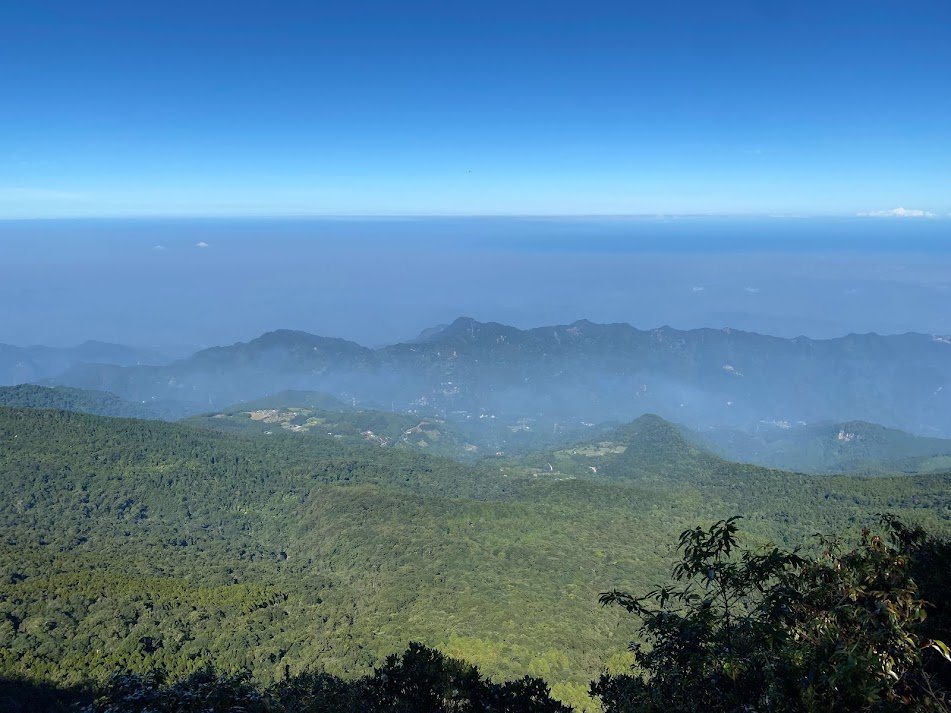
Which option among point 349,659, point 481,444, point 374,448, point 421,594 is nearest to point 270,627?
point 349,659

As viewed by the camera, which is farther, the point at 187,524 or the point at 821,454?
the point at 821,454

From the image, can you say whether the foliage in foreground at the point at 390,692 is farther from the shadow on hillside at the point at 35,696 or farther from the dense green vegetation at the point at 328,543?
the dense green vegetation at the point at 328,543

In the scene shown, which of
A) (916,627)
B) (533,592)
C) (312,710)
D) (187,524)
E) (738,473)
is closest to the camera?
(916,627)

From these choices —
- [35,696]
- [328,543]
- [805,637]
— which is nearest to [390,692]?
[805,637]

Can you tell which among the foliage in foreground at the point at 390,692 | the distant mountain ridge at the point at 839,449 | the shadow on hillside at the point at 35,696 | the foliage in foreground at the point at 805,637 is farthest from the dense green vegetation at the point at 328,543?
the distant mountain ridge at the point at 839,449

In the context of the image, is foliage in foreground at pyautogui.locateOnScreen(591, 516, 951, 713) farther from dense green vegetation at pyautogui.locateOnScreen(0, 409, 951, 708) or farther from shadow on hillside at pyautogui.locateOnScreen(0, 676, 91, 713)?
shadow on hillside at pyautogui.locateOnScreen(0, 676, 91, 713)

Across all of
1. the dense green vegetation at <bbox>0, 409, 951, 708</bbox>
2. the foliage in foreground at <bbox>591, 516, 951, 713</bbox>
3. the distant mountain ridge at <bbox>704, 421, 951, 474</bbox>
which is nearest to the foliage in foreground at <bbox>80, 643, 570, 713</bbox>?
the foliage in foreground at <bbox>591, 516, 951, 713</bbox>

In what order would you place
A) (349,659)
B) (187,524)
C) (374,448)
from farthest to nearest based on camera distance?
(374,448) → (187,524) → (349,659)

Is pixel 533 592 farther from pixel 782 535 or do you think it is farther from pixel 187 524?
pixel 187 524
